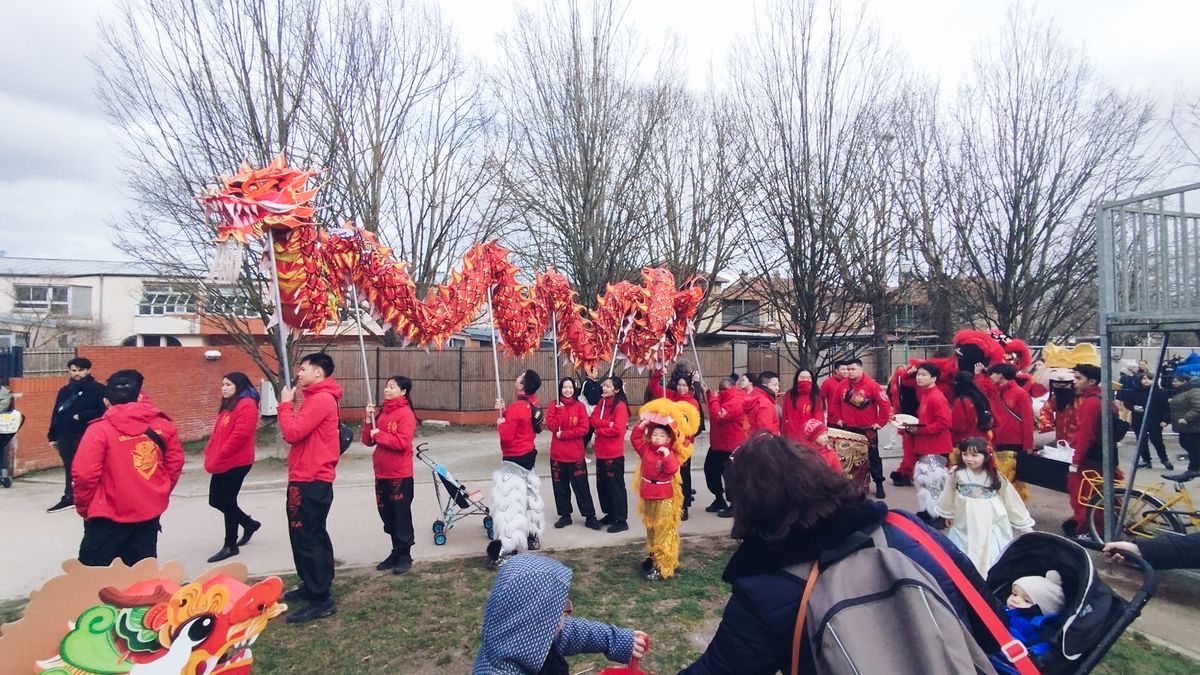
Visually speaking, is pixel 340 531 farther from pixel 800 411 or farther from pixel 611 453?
pixel 800 411

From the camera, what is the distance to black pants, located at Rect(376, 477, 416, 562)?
558 centimetres

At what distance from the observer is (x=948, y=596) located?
170 cm

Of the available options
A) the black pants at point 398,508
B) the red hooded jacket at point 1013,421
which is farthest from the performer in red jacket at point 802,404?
the black pants at point 398,508

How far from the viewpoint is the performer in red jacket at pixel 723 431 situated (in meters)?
7.47

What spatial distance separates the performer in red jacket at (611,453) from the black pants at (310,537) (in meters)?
3.02

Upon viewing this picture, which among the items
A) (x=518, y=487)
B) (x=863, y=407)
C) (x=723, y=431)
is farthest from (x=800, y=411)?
(x=518, y=487)

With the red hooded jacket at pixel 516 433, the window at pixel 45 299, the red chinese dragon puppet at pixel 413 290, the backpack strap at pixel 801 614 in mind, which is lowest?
the red hooded jacket at pixel 516 433

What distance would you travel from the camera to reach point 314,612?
15.1ft

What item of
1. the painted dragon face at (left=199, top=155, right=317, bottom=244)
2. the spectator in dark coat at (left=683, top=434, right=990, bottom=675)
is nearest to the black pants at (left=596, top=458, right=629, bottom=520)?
the painted dragon face at (left=199, top=155, right=317, bottom=244)

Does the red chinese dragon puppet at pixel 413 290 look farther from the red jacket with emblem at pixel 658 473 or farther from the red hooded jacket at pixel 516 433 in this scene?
the red jacket with emblem at pixel 658 473

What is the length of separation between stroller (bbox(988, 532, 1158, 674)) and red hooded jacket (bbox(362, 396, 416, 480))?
4402 mm

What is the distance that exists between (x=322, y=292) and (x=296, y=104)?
6.93 m

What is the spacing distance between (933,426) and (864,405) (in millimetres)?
1433

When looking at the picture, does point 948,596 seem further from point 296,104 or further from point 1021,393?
point 296,104
